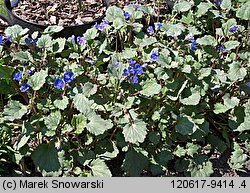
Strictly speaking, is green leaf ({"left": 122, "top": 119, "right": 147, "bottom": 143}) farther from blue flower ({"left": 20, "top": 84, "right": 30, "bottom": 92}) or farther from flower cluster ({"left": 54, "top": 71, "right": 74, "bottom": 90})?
blue flower ({"left": 20, "top": 84, "right": 30, "bottom": 92})

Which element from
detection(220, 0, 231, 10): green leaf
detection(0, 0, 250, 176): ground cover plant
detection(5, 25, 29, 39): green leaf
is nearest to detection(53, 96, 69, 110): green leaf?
detection(0, 0, 250, 176): ground cover plant

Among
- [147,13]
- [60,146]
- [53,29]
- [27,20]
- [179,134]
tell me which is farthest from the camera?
[27,20]

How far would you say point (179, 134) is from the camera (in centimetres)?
333

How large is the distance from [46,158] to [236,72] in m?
1.32

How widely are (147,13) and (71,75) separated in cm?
A: 105

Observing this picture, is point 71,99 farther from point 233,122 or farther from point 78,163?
point 233,122

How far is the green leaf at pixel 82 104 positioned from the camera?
119 inches

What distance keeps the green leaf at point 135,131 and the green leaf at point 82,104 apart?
242mm

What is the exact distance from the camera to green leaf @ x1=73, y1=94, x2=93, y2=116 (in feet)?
9.93

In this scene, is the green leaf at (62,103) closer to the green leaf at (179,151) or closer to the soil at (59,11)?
the green leaf at (179,151)

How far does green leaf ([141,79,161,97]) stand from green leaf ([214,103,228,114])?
0.48 meters

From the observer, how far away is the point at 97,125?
3.01 meters

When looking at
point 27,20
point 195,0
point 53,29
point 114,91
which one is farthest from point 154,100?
point 27,20

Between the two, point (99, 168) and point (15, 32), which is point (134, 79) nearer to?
point (99, 168)
